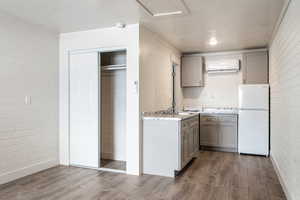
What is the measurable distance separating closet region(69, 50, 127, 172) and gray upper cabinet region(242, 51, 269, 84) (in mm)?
3063

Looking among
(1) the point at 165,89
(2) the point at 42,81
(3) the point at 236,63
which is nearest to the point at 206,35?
(1) the point at 165,89

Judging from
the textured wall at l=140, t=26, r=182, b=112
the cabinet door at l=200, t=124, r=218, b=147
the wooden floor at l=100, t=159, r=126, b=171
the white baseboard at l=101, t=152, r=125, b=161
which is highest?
the textured wall at l=140, t=26, r=182, b=112

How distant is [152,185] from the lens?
321 cm

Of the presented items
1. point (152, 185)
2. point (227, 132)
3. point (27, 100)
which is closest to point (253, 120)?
point (227, 132)

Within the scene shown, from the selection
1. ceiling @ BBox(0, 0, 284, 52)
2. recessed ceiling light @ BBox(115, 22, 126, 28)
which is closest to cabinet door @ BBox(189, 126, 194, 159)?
ceiling @ BBox(0, 0, 284, 52)

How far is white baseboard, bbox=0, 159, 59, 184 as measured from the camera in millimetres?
3230

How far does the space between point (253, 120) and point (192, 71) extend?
76.6 inches

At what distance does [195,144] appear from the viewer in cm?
463

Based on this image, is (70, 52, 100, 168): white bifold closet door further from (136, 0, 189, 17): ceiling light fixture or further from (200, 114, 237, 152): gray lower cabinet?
(200, 114, 237, 152): gray lower cabinet

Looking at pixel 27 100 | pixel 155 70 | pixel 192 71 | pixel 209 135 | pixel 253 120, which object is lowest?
pixel 209 135

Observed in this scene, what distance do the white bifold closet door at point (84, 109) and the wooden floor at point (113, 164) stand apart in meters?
0.26

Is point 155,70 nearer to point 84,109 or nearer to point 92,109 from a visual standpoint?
point 92,109

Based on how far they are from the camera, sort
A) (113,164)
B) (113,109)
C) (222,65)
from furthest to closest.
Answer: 1. (222,65)
2. (113,109)
3. (113,164)

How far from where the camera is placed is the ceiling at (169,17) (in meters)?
2.89
